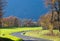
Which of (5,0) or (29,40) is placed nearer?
(5,0)

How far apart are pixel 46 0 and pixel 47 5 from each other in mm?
672

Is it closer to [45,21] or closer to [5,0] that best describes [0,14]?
[5,0]

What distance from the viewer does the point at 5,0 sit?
14234mm

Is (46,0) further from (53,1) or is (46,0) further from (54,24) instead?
(54,24)

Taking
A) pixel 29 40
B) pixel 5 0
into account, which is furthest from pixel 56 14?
pixel 5 0

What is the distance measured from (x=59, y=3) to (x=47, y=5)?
163 cm

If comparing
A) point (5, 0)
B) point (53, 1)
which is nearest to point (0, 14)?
point (5, 0)

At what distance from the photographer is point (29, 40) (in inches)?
925

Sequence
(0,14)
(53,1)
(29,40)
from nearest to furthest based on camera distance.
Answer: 1. (0,14)
2. (29,40)
3. (53,1)

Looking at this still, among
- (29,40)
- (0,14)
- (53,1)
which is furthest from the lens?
(53,1)

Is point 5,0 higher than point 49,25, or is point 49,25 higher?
point 5,0

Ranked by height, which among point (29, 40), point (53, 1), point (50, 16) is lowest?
point (29, 40)

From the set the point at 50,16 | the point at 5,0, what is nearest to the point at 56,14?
the point at 50,16

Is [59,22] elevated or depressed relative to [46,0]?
depressed
